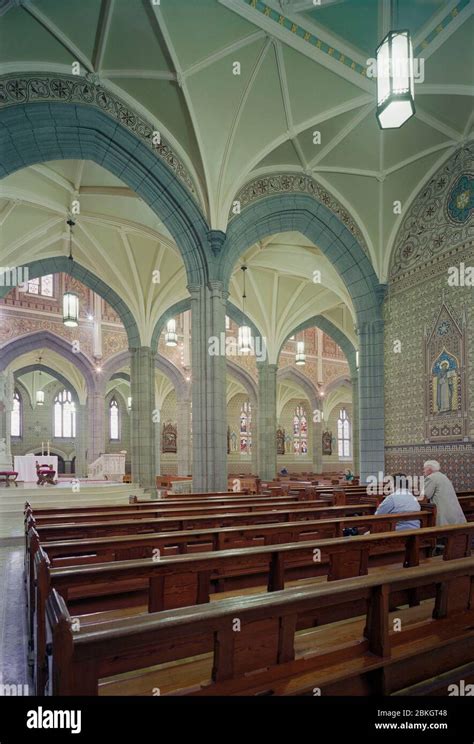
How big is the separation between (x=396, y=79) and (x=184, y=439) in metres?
20.2

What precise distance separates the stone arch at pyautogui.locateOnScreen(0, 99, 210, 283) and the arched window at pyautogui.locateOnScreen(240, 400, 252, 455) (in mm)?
23860

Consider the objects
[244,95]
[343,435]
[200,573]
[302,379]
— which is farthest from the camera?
[343,435]

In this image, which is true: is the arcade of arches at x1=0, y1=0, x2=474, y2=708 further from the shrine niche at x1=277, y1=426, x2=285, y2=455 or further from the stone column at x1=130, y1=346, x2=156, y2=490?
the shrine niche at x1=277, y1=426, x2=285, y2=455

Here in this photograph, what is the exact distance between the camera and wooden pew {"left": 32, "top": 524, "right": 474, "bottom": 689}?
2689 millimetres

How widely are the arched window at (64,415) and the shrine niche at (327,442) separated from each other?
1816 centimetres

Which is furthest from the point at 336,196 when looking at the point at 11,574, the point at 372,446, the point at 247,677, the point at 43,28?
the point at 247,677

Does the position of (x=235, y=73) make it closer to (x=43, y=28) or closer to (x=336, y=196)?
(x=43, y=28)

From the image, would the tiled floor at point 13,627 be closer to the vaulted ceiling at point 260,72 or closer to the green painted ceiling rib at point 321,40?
the vaulted ceiling at point 260,72

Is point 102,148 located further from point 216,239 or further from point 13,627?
point 13,627

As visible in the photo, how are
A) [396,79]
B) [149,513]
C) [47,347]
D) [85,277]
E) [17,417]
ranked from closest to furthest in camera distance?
[396,79] → [149,513] → [85,277] → [47,347] → [17,417]

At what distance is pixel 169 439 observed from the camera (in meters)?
32.9

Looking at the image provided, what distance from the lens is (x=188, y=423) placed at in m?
24.3

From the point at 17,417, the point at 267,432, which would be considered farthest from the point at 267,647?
the point at 17,417
